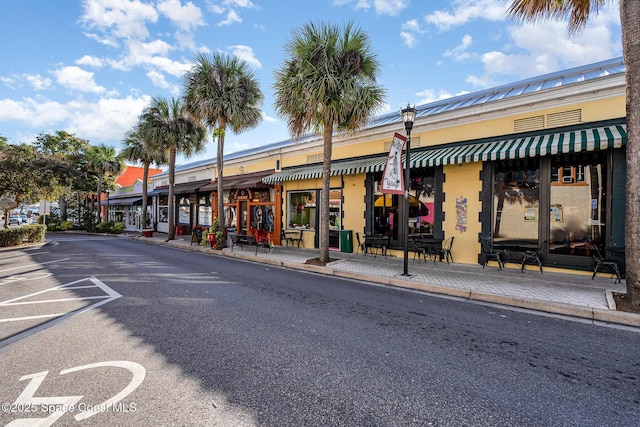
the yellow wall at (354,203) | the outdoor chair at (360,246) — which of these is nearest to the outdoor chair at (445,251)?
the outdoor chair at (360,246)

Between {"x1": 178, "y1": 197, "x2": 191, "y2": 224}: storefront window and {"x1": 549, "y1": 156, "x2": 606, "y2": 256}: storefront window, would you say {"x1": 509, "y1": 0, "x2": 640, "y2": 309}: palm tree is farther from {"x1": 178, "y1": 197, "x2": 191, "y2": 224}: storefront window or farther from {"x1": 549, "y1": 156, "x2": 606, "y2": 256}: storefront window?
{"x1": 178, "y1": 197, "x2": 191, "y2": 224}: storefront window

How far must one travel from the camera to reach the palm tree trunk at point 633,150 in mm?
5902

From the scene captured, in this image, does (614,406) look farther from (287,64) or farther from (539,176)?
(287,64)

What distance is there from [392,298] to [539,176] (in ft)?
21.3

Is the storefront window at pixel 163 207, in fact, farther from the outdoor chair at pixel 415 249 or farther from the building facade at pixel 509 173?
the outdoor chair at pixel 415 249

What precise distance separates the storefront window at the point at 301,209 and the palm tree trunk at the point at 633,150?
11.6 m

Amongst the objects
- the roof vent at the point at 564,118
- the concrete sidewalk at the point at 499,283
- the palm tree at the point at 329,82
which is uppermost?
the palm tree at the point at 329,82

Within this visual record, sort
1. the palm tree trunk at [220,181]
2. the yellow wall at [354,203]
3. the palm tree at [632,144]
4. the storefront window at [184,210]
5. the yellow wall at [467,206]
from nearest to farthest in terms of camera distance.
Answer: the palm tree at [632,144], the yellow wall at [467,206], the yellow wall at [354,203], the palm tree trunk at [220,181], the storefront window at [184,210]

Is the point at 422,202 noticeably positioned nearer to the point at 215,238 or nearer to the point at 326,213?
the point at 326,213

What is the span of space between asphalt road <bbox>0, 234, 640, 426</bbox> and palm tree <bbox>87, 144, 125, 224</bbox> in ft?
99.9

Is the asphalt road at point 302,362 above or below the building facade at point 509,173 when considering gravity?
below

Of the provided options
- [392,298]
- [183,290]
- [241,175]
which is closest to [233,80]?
[241,175]

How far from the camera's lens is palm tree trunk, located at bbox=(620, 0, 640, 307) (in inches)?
232

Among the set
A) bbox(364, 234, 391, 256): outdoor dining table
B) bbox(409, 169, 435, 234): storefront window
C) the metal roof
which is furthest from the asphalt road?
the metal roof
